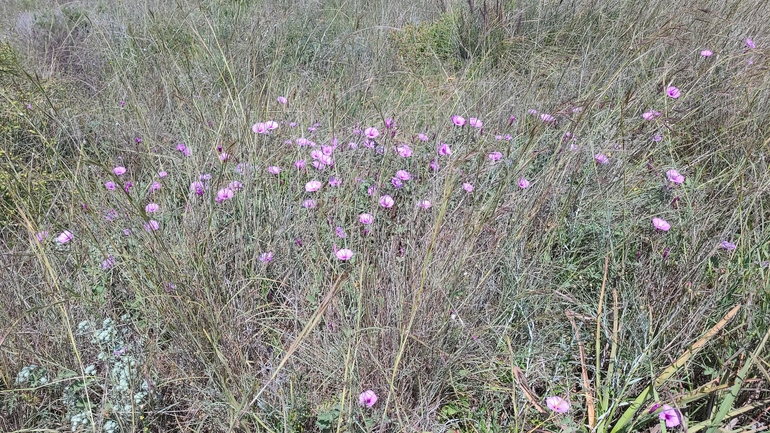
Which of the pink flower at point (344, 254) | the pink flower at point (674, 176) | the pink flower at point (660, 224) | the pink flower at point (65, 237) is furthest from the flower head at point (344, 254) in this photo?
the pink flower at point (674, 176)

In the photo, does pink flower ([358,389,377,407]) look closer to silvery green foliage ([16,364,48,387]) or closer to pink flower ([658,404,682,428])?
pink flower ([658,404,682,428])

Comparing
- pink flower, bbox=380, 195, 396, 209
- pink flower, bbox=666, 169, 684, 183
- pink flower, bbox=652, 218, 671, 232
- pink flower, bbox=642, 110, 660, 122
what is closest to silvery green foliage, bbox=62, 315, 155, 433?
pink flower, bbox=380, 195, 396, 209

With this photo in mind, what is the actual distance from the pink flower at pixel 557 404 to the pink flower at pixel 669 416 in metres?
0.19

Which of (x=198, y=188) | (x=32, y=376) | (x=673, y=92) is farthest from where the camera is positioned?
(x=673, y=92)

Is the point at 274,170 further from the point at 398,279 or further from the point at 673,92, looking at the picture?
the point at 673,92

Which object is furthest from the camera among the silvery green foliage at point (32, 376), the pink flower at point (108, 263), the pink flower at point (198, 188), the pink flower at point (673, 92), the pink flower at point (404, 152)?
the pink flower at point (673, 92)

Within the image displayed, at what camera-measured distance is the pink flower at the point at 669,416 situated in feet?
3.52

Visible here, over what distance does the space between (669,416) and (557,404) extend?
0.22 m

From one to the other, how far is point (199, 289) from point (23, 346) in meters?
0.47

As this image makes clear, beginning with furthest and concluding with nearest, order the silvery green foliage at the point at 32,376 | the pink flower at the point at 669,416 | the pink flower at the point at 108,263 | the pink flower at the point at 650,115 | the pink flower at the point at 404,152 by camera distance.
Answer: the pink flower at the point at 650,115 < the pink flower at the point at 404,152 < the pink flower at the point at 108,263 < the silvery green foliage at the point at 32,376 < the pink flower at the point at 669,416

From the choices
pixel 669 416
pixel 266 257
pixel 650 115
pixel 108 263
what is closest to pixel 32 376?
pixel 108 263

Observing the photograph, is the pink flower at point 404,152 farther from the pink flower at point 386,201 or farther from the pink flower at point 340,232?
the pink flower at point 340,232

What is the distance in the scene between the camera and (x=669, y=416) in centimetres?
109

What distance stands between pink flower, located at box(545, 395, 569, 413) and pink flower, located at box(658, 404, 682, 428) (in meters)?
0.19
